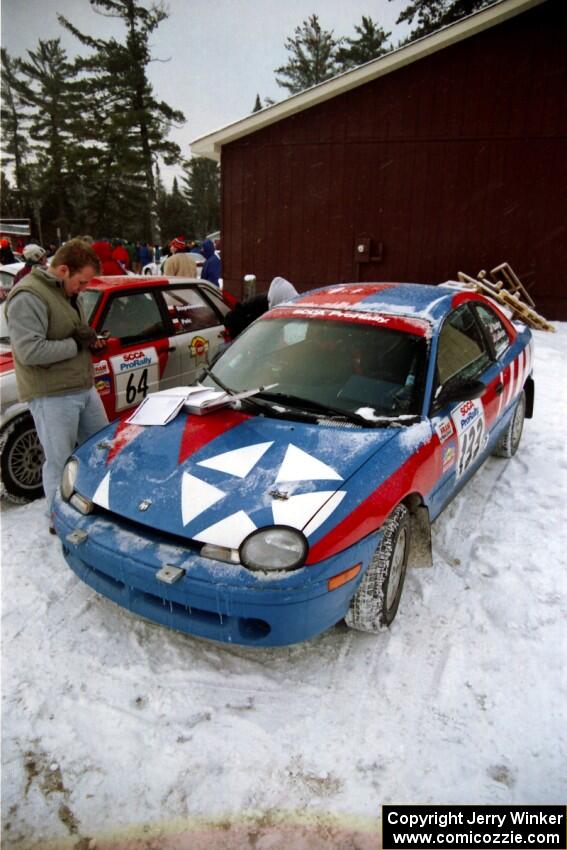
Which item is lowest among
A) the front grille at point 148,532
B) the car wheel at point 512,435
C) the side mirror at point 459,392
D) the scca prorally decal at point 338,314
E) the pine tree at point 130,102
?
the car wheel at point 512,435

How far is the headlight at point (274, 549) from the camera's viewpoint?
2.20 metres

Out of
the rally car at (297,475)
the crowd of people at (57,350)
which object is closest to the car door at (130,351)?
the crowd of people at (57,350)

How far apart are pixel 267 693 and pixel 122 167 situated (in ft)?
104

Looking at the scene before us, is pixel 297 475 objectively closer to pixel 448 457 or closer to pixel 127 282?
pixel 448 457

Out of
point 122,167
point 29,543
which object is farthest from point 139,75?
point 29,543

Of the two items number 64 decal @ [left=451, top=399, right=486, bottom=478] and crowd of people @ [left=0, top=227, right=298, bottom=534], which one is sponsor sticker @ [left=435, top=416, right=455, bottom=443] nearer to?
number 64 decal @ [left=451, top=399, right=486, bottom=478]

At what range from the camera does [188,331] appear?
5.25m

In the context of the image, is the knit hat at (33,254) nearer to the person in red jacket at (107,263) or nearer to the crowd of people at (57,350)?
the person in red jacket at (107,263)

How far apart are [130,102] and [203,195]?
124 feet

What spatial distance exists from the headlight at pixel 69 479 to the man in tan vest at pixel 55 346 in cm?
48

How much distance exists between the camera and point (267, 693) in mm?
2404

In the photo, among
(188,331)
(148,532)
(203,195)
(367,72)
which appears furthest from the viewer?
(203,195)

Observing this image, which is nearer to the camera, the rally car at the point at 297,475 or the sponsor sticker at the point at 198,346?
the rally car at the point at 297,475

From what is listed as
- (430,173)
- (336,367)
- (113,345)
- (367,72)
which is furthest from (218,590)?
(367,72)
